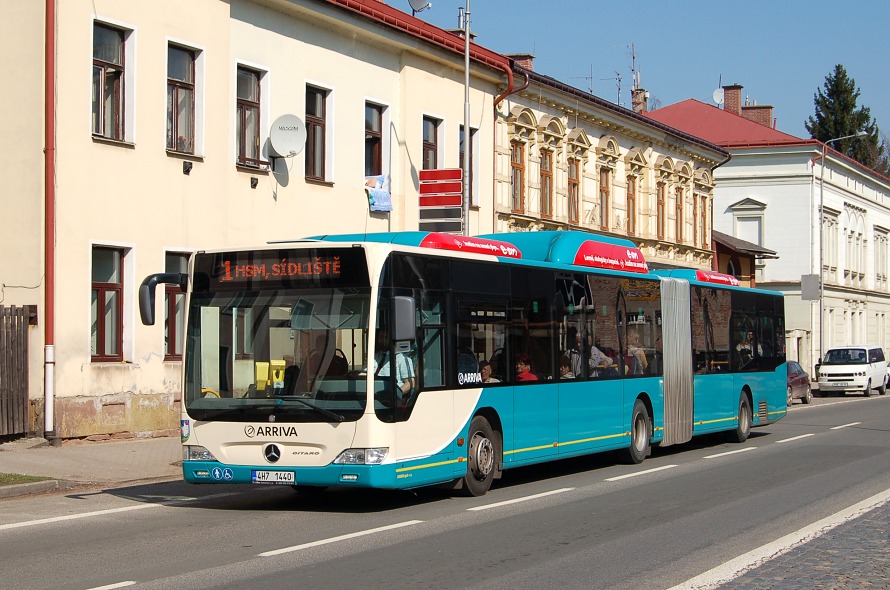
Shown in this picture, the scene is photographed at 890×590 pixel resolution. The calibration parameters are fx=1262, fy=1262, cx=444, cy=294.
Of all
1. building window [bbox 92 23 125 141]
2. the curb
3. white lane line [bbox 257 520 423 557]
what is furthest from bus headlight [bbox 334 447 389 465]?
building window [bbox 92 23 125 141]

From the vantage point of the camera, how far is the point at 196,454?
1301 cm

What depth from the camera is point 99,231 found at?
68.3ft

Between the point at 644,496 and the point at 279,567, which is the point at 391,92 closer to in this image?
the point at 644,496

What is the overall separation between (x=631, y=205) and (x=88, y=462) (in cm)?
2921

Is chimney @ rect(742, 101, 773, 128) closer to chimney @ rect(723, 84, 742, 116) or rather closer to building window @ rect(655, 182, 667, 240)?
chimney @ rect(723, 84, 742, 116)

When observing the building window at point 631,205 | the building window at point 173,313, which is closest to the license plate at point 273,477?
the building window at point 173,313

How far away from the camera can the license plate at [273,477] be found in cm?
1255

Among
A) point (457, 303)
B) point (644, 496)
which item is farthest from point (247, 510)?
point (644, 496)

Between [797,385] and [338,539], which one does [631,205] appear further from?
[338,539]

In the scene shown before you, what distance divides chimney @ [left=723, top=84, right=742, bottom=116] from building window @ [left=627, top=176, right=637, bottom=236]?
1271 inches

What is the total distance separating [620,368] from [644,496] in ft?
13.7

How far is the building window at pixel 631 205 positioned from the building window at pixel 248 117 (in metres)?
21.1

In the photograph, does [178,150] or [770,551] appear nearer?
[770,551]

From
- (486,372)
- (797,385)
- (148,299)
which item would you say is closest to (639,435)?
(486,372)
